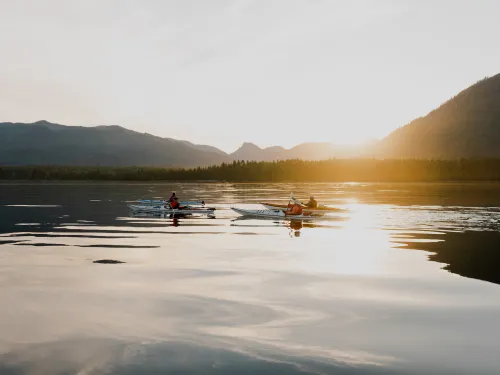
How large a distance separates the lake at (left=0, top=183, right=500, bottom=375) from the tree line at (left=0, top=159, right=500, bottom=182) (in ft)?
460

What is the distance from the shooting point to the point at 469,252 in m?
32.3

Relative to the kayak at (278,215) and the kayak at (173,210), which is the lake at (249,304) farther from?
the kayak at (173,210)

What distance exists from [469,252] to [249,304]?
16862mm

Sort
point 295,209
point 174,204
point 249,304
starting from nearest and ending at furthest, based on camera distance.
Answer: point 249,304
point 295,209
point 174,204

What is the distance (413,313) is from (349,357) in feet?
16.3

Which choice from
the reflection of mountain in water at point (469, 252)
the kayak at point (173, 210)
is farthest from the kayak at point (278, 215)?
the reflection of mountain in water at point (469, 252)

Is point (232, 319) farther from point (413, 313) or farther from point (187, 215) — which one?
point (187, 215)

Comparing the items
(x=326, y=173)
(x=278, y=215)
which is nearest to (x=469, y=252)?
(x=278, y=215)

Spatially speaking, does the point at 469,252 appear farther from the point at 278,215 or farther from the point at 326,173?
the point at 326,173

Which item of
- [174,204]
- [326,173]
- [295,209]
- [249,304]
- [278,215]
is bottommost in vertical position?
[249,304]

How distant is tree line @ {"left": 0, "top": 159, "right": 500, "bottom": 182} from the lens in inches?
6890

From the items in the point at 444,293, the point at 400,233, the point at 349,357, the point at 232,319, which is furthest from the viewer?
the point at 400,233

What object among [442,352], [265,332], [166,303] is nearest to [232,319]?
[265,332]

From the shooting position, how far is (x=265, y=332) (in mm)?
16750
